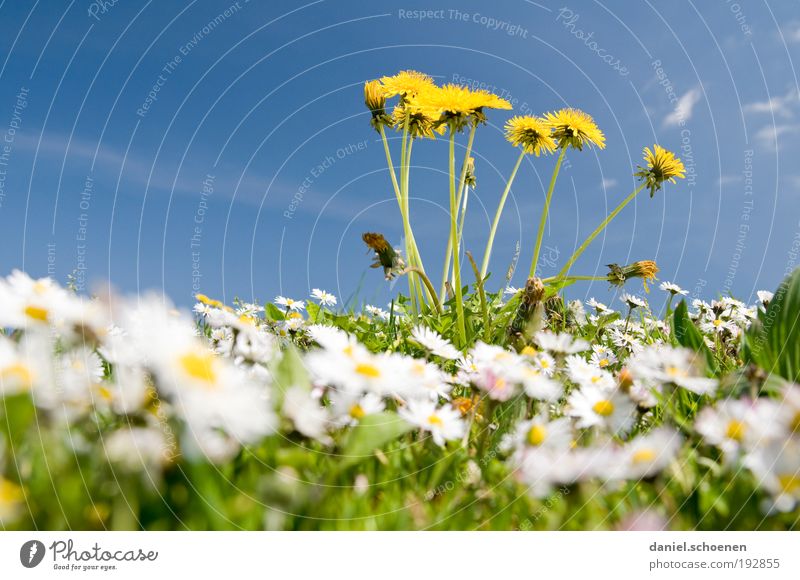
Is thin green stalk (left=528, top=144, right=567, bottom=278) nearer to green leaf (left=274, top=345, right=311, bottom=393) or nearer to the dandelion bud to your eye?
the dandelion bud

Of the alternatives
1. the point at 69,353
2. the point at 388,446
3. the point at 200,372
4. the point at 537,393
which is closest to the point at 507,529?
the point at 388,446

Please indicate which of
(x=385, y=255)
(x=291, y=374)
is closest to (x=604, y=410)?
(x=291, y=374)

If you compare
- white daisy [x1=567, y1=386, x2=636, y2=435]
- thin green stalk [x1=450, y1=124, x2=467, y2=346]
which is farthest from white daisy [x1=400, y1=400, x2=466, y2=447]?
thin green stalk [x1=450, y1=124, x2=467, y2=346]

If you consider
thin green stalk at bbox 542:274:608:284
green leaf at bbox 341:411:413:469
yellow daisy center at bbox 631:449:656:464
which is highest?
thin green stalk at bbox 542:274:608:284
